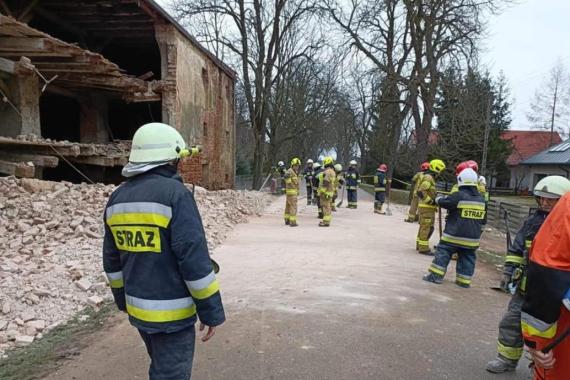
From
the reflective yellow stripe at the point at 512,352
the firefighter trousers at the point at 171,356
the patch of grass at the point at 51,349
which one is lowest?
the patch of grass at the point at 51,349

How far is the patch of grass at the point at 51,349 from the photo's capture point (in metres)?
3.66

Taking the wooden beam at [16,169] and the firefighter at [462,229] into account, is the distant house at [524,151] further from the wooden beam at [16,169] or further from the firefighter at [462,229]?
the wooden beam at [16,169]

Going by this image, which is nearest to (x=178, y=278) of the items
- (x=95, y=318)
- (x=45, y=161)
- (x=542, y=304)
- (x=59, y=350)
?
(x=542, y=304)

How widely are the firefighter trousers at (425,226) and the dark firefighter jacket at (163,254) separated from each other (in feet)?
23.2

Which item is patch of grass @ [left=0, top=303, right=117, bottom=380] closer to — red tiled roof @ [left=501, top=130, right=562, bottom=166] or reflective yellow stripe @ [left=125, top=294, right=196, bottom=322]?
reflective yellow stripe @ [left=125, top=294, right=196, bottom=322]

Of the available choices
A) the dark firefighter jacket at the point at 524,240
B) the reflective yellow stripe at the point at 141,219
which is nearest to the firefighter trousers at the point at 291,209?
the dark firefighter jacket at the point at 524,240

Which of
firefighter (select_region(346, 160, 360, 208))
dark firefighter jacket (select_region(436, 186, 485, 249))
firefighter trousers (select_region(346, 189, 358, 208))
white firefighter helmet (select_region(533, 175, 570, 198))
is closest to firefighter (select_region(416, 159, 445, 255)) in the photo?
dark firefighter jacket (select_region(436, 186, 485, 249))

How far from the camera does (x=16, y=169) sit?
8.77m

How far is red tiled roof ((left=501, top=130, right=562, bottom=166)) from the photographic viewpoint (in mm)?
44625

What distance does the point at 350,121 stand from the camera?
48312 millimetres

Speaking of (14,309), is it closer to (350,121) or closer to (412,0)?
(412,0)

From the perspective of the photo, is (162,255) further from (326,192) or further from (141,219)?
(326,192)

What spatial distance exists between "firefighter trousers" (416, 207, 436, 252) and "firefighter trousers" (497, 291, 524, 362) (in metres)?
5.12

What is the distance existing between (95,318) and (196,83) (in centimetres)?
1154
